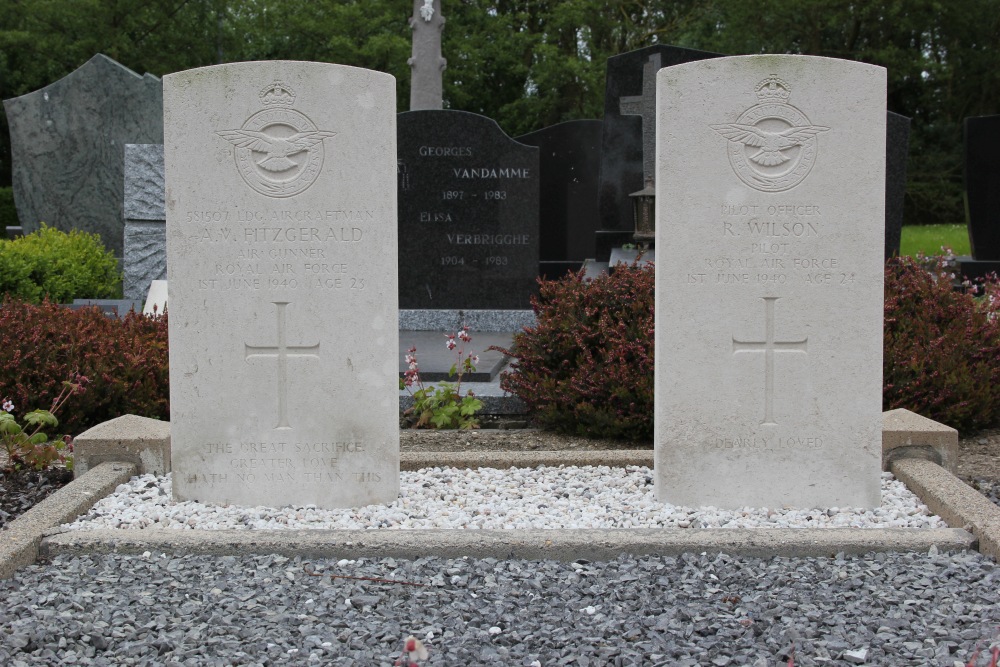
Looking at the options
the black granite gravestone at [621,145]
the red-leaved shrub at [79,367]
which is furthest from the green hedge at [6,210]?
the red-leaved shrub at [79,367]

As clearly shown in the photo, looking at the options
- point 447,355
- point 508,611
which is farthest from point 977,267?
point 508,611

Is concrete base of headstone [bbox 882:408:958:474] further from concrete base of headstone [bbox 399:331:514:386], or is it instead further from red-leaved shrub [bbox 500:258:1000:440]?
concrete base of headstone [bbox 399:331:514:386]

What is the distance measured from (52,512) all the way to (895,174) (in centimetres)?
894

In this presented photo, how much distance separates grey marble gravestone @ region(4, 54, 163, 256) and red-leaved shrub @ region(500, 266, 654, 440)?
833 cm

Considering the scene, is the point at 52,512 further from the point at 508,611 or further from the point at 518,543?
the point at 508,611

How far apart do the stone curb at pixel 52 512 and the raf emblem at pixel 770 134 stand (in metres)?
2.96

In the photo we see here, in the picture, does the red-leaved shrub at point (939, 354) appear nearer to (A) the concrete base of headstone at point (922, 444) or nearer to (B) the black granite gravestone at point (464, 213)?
(A) the concrete base of headstone at point (922, 444)

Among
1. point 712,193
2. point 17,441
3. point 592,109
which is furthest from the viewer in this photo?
point 592,109

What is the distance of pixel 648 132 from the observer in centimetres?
1066

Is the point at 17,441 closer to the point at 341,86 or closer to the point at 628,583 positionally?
the point at 341,86

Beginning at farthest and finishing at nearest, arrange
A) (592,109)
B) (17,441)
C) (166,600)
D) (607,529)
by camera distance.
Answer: (592,109)
(17,441)
(607,529)
(166,600)

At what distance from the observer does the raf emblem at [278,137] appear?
165 inches

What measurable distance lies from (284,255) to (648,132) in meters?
7.09

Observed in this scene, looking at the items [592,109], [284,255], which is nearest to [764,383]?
[284,255]
